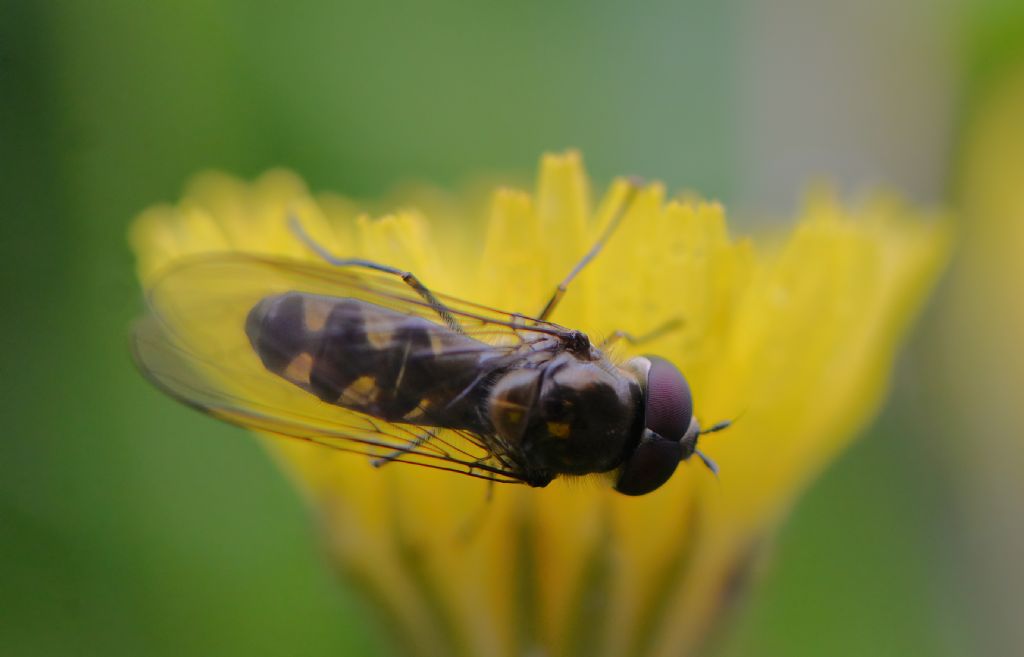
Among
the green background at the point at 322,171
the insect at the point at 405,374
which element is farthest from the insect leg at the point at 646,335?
the green background at the point at 322,171

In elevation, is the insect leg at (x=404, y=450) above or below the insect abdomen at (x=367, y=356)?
below

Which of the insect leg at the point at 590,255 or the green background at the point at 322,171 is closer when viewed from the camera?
the insect leg at the point at 590,255

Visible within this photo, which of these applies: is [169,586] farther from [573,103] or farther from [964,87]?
[964,87]

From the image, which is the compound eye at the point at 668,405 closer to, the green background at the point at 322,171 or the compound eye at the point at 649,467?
the compound eye at the point at 649,467

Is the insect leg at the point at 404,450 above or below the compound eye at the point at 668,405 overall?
below

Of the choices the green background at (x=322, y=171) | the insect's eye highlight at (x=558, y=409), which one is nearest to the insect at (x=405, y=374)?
the insect's eye highlight at (x=558, y=409)

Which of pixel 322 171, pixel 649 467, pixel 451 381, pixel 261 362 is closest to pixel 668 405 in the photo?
pixel 649 467

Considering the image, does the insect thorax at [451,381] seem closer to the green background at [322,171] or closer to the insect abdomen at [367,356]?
the insect abdomen at [367,356]
